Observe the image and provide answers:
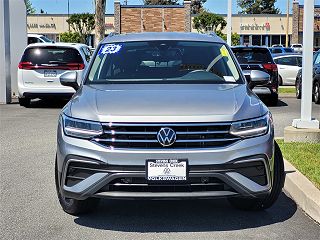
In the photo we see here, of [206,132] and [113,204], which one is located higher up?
[206,132]

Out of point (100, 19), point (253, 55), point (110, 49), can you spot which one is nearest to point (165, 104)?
point (110, 49)

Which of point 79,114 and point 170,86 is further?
point 170,86

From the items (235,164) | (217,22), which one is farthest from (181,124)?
(217,22)

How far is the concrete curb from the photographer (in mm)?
5606

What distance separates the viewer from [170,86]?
572 centimetres

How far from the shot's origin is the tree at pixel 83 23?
2305 inches

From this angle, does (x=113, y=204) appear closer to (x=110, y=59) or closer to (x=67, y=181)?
(x=67, y=181)

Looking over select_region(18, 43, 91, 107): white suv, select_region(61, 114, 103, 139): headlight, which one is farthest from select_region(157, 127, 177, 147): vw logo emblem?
select_region(18, 43, 91, 107): white suv

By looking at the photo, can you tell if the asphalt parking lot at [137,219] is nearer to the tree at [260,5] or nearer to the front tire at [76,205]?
the front tire at [76,205]

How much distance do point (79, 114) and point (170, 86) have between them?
1088 millimetres

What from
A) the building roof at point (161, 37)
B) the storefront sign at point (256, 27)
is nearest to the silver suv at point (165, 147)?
the building roof at point (161, 37)

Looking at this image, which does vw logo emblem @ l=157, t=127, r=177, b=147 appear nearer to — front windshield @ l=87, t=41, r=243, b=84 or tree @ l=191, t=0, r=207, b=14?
front windshield @ l=87, t=41, r=243, b=84

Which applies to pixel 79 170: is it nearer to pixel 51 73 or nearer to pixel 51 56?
pixel 51 73

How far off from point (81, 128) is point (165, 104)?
748mm
